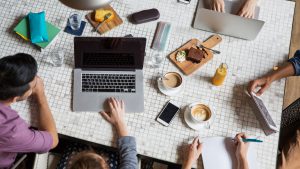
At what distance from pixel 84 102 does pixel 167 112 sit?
394 mm

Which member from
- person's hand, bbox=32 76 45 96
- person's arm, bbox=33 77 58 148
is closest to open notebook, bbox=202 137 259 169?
person's arm, bbox=33 77 58 148

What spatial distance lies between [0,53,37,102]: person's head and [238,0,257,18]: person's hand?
3.61 feet

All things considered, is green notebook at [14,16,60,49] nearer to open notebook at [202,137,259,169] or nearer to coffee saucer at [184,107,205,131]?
coffee saucer at [184,107,205,131]

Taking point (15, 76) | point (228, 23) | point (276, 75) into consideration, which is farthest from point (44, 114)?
point (276, 75)

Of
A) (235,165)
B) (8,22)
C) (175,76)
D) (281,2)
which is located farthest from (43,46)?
(281,2)

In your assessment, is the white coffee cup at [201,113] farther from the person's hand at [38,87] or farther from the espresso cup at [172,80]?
the person's hand at [38,87]

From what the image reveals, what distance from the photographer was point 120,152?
66.3 inches

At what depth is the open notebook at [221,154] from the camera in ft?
5.52

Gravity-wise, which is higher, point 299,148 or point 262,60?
point 262,60

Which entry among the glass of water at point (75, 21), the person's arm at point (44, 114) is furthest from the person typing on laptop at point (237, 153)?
the glass of water at point (75, 21)

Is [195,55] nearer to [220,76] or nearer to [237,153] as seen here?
[220,76]

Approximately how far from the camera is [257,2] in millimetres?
2070

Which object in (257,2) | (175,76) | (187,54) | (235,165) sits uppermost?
(257,2)

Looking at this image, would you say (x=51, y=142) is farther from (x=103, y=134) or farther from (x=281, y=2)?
(x=281, y=2)
